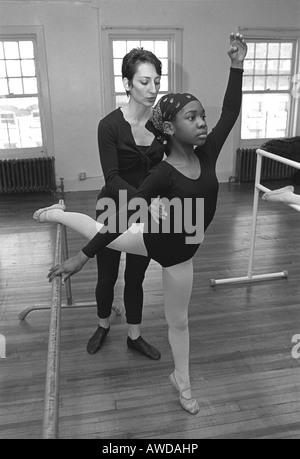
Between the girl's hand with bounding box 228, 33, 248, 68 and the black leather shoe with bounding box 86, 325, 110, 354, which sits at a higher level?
the girl's hand with bounding box 228, 33, 248, 68

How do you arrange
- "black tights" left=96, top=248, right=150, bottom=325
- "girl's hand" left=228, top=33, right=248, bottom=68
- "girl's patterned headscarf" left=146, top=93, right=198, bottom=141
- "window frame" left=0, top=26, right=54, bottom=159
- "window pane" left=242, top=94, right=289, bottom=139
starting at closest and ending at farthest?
"girl's patterned headscarf" left=146, top=93, right=198, bottom=141
"girl's hand" left=228, top=33, right=248, bottom=68
"black tights" left=96, top=248, right=150, bottom=325
"window frame" left=0, top=26, right=54, bottom=159
"window pane" left=242, top=94, right=289, bottom=139

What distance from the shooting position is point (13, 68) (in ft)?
19.4

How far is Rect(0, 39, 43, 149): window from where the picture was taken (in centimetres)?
581

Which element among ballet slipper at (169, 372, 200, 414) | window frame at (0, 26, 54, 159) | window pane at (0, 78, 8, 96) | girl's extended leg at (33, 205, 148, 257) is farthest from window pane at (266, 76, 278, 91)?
ballet slipper at (169, 372, 200, 414)

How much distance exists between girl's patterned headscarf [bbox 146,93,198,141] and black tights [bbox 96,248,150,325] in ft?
2.78

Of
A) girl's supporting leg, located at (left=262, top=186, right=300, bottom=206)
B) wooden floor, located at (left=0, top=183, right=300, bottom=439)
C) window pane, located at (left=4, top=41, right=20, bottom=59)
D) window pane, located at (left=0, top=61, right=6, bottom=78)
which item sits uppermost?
window pane, located at (left=4, top=41, right=20, bottom=59)

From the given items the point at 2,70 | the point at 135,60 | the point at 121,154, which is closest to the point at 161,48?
the point at 2,70

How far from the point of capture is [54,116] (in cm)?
606

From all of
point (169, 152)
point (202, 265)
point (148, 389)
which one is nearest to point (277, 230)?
point (202, 265)

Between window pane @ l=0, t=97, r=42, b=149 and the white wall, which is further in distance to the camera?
window pane @ l=0, t=97, r=42, b=149

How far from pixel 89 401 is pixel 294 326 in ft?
4.46

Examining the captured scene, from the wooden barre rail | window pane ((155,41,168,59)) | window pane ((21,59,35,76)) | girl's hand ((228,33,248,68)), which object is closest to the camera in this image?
the wooden barre rail

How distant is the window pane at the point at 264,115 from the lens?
6723mm

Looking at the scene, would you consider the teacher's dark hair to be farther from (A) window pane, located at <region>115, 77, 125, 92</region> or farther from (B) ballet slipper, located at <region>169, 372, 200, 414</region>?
(A) window pane, located at <region>115, 77, 125, 92</region>
